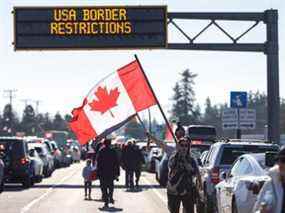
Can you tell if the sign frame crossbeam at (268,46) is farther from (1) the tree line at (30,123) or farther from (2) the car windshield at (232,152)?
(1) the tree line at (30,123)

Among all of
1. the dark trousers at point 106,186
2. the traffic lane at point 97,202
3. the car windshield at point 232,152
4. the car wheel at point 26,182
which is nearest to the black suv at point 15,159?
the car wheel at point 26,182

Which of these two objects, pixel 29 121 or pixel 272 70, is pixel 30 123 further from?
pixel 272 70

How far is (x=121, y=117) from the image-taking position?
67.4ft

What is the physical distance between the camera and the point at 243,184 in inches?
526

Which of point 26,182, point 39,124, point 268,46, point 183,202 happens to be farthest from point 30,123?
point 183,202

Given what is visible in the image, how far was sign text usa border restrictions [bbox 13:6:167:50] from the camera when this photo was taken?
30.0m

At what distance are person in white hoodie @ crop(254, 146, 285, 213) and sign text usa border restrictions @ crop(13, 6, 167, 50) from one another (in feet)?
72.6

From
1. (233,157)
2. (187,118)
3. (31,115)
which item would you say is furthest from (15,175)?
(31,115)

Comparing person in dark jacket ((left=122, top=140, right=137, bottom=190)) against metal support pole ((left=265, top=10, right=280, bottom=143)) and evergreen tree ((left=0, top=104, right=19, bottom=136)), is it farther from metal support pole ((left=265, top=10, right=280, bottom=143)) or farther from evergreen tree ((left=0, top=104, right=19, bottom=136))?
evergreen tree ((left=0, top=104, right=19, bottom=136))

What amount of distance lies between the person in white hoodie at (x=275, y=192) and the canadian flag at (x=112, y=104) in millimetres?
10643

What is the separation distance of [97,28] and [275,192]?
22450 millimetres

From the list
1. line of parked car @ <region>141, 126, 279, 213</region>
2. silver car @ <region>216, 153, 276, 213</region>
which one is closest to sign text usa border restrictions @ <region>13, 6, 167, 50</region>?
line of parked car @ <region>141, 126, 279, 213</region>

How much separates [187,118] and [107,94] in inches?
5268

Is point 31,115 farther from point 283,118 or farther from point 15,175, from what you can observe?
point 15,175
